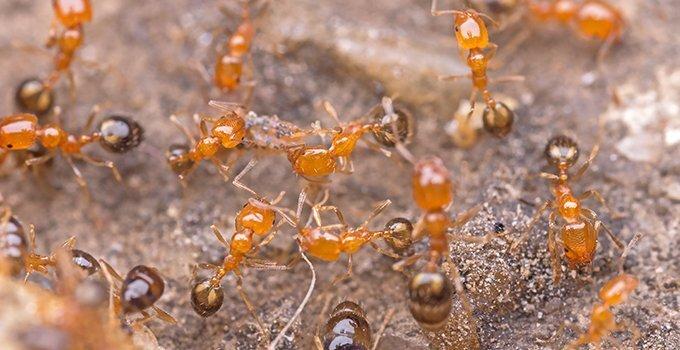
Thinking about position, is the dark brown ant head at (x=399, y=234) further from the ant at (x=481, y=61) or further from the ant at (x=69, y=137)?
the ant at (x=69, y=137)

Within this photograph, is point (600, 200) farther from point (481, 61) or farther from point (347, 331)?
point (347, 331)

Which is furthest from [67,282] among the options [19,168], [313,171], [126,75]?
[126,75]

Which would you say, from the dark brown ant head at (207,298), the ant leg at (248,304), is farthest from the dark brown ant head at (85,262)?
the ant leg at (248,304)

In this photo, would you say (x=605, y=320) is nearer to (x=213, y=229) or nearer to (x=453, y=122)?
(x=453, y=122)

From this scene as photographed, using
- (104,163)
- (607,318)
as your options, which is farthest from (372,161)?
(607,318)

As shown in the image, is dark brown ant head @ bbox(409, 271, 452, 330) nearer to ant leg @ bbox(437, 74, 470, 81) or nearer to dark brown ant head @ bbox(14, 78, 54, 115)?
ant leg @ bbox(437, 74, 470, 81)

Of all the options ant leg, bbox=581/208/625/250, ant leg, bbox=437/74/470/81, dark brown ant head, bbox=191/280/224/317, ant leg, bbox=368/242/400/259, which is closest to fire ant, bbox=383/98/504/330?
ant leg, bbox=368/242/400/259

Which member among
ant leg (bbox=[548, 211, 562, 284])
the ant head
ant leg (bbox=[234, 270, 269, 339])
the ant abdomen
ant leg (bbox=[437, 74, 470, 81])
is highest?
the ant head

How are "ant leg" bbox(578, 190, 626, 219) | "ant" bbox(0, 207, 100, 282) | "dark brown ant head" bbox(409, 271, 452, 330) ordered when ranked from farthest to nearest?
"ant leg" bbox(578, 190, 626, 219) → "ant" bbox(0, 207, 100, 282) → "dark brown ant head" bbox(409, 271, 452, 330)
